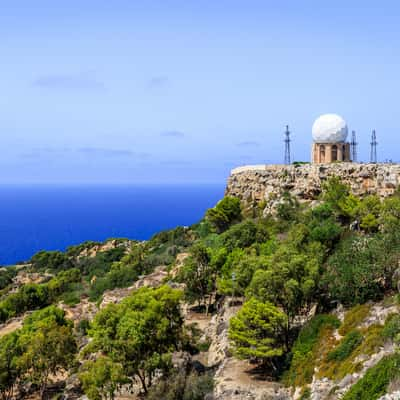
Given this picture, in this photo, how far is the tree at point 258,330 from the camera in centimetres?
2145

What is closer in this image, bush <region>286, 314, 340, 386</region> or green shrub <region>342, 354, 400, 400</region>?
green shrub <region>342, 354, 400, 400</region>

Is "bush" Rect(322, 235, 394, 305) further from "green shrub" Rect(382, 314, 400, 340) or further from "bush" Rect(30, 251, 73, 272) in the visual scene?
"bush" Rect(30, 251, 73, 272)

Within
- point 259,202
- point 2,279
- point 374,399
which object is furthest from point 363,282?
point 2,279

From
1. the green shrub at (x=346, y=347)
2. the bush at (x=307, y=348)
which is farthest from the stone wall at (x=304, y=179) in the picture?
the green shrub at (x=346, y=347)

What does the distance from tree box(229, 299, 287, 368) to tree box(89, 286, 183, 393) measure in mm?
3363

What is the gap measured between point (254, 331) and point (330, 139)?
33.8 meters

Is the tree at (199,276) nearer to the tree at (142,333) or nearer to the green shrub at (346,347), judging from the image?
the tree at (142,333)

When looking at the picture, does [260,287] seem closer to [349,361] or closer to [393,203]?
[349,361]

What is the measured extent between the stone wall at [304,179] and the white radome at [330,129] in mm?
4732

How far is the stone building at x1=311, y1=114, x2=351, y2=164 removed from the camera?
51.1 metres

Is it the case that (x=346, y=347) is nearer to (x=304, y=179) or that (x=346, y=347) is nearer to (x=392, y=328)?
(x=392, y=328)

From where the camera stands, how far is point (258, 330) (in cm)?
2194

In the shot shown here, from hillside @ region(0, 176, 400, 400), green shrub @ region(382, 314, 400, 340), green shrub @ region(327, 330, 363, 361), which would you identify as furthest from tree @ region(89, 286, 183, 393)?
green shrub @ region(382, 314, 400, 340)

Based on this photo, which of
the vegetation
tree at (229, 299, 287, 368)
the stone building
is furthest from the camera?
the stone building
